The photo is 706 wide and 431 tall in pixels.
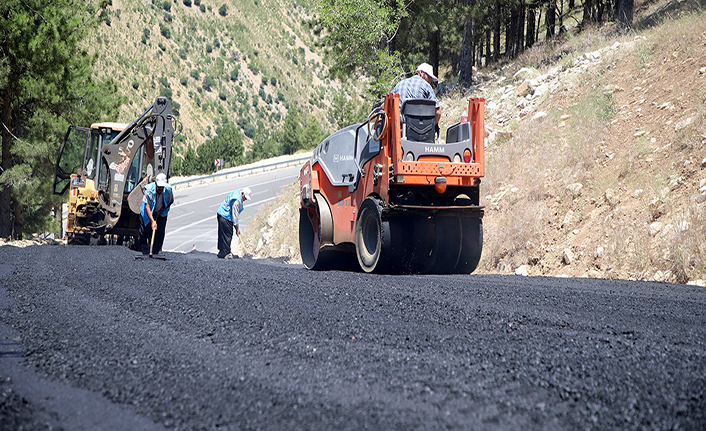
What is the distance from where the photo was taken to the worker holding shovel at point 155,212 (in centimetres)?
1087

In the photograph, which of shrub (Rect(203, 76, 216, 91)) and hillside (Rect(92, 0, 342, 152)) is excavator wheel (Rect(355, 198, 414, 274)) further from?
shrub (Rect(203, 76, 216, 91))

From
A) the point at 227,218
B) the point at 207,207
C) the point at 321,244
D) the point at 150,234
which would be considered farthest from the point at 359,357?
the point at 207,207

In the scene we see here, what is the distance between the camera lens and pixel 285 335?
411 centimetres

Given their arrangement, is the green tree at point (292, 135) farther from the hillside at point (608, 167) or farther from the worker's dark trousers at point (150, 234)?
the worker's dark trousers at point (150, 234)

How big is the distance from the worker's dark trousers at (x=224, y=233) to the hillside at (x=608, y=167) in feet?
7.52

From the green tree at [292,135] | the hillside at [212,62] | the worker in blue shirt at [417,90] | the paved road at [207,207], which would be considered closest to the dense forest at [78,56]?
the paved road at [207,207]

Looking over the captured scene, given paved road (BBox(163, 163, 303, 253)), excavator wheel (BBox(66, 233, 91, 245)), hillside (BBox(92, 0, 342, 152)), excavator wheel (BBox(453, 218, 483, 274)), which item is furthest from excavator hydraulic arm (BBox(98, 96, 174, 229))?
hillside (BBox(92, 0, 342, 152))

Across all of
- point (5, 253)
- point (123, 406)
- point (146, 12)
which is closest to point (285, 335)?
point (123, 406)

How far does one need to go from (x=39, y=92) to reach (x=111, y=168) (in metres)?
6.55

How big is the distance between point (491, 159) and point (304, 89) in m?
136

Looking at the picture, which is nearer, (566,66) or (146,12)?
(566,66)

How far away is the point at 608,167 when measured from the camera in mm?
9969

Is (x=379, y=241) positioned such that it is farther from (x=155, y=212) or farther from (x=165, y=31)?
(x=165, y=31)

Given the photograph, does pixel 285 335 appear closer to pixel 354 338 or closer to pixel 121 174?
pixel 354 338
